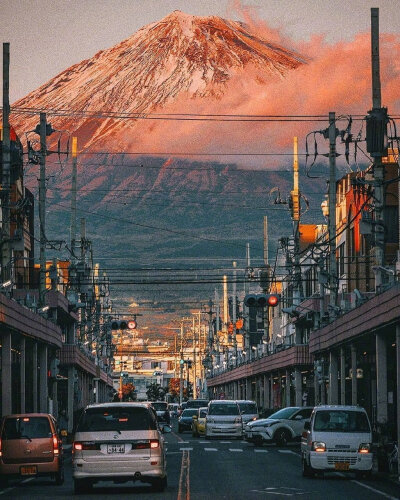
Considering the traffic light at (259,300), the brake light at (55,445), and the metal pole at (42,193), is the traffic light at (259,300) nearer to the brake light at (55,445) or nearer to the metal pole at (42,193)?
the metal pole at (42,193)

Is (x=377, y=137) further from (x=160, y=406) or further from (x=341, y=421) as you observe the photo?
(x=160, y=406)

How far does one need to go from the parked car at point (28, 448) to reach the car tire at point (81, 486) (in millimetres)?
3708

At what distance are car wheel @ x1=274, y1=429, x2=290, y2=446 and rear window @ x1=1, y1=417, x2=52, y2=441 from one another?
25.8m

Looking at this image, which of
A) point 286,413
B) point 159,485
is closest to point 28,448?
point 159,485

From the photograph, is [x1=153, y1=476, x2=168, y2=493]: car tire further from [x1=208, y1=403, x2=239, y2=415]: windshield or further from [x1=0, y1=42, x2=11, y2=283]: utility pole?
[x1=208, y1=403, x2=239, y2=415]: windshield

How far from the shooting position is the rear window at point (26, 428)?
32469 mm

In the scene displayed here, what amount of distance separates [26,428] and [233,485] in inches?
227

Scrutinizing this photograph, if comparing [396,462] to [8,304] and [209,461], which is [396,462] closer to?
[209,461]

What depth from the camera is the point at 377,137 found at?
137 feet

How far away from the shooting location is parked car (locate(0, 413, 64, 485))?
3222 centimetres

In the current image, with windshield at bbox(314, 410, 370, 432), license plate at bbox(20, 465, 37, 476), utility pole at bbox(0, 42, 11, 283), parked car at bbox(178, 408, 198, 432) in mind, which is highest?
utility pole at bbox(0, 42, 11, 283)

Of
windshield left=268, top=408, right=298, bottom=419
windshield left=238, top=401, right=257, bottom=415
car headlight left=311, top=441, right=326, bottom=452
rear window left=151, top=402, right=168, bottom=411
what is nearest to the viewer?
car headlight left=311, top=441, right=326, bottom=452

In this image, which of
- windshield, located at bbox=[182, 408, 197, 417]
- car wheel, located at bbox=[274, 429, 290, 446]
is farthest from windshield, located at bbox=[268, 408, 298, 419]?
windshield, located at bbox=[182, 408, 197, 417]

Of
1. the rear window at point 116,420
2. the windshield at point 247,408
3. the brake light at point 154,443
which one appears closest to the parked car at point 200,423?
the windshield at point 247,408
